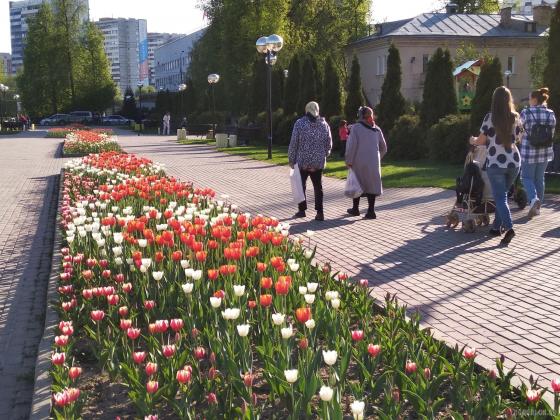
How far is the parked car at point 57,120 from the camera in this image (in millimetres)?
72312

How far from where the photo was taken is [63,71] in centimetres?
7262

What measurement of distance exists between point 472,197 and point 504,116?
4.12ft

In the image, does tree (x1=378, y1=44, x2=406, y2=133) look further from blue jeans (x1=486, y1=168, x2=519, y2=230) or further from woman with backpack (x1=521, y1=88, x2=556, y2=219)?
blue jeans (x1=486, y1=168, x2=519, y2=230)

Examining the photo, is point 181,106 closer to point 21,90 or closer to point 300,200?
point 21,90

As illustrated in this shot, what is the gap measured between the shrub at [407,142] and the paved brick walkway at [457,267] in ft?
29.9

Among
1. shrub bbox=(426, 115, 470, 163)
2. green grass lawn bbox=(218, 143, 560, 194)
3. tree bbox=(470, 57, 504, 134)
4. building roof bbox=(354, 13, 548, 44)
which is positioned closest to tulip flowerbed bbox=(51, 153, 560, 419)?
green grass lawn bbox=(218, 143, 560, 194)

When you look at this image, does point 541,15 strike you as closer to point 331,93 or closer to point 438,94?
point 331,93

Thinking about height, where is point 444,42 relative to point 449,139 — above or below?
above

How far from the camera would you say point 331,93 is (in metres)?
29.1

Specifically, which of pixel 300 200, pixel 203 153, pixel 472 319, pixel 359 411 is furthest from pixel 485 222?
pixel 203 153

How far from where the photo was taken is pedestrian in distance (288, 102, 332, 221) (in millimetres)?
9945

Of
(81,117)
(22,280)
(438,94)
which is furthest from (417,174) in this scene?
(81,117)

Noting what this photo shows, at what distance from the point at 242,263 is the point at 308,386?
2.29m

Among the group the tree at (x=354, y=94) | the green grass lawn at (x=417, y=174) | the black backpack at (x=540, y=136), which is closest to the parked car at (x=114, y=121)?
the tree at (x=354, y=94)
